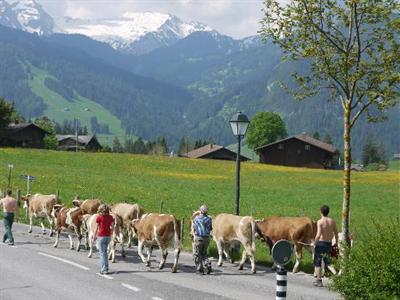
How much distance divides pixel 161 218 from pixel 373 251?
8.35 metres

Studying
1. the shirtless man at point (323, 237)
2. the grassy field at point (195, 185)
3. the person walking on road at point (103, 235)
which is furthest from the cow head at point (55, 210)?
the shirtless man at point (323, 237)

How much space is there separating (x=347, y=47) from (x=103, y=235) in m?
9.79

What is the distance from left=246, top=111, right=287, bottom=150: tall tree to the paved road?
461 feet

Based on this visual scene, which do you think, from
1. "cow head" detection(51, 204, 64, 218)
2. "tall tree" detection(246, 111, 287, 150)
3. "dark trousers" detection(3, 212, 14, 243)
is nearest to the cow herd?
"cow head" detection(51, 204, 64, 218)

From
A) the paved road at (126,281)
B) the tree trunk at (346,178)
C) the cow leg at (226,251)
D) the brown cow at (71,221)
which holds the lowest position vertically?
the paved road at (126,281)

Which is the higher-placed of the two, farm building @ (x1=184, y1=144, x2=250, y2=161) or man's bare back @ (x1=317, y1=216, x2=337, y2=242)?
farm building @ (x1=184, y1=144, x2=250, y2=161)

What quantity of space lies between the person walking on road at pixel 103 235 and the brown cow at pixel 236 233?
403cm

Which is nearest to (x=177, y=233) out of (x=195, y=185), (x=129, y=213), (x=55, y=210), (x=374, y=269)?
(x=129, y=213)

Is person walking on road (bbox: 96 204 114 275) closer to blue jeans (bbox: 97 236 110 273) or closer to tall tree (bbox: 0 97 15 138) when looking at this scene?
blue jeans (bbox: 97 236 110 273)

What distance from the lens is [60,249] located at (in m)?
24.6

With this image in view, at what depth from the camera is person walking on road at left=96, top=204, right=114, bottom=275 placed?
752 inches

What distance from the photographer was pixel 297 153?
13012cm

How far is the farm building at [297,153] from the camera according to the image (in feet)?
425

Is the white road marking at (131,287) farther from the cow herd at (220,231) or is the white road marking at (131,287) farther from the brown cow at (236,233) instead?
the brown cow at (236,233)
